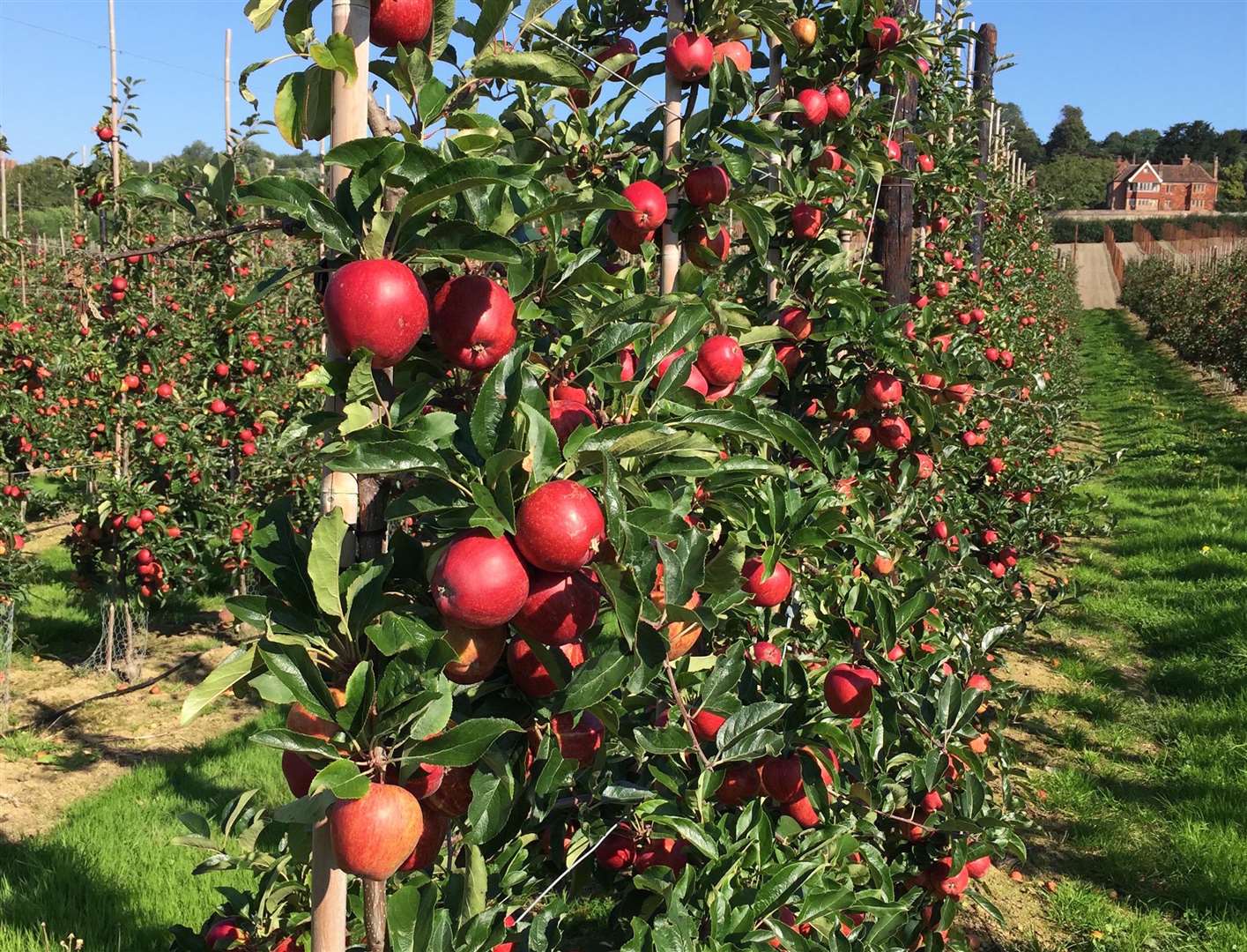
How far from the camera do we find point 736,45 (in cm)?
202

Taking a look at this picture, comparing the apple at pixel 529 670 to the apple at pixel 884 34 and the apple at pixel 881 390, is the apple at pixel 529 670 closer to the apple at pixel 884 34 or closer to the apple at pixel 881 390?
the apple at pixel 881 390

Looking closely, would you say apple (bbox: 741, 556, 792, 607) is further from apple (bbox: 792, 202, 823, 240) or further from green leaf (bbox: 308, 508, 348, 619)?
apple (bbox: 792, 202, 823, 240)

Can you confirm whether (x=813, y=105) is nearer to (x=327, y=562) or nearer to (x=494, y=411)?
(x=494, y=411)

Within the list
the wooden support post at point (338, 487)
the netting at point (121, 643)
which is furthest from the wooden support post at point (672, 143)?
the netting at point (121, 643)

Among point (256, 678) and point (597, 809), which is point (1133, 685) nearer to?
point (597, 809)

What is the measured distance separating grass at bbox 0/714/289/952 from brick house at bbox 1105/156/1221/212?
273 feet

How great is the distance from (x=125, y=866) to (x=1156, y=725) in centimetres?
471

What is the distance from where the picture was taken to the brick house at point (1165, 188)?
74188 mm

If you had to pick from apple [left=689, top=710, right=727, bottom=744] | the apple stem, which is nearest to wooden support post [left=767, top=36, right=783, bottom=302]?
apple [left=689, top=710, right=727, bottom=744]

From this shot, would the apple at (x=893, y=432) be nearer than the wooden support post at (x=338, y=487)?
No

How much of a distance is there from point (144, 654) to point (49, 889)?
10.1 feet

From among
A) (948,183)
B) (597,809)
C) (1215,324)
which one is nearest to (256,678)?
(597,809)

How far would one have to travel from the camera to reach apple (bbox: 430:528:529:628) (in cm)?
97

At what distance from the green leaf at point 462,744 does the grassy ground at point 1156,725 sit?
3.09 metres
